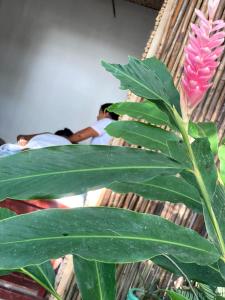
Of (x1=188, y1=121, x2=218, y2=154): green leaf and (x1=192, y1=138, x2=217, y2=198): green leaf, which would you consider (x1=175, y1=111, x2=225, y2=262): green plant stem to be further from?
(x1=188, y1=121, x2=218, y2=154): green leaf

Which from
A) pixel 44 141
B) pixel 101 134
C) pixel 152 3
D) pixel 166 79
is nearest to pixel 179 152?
pixel 166 79

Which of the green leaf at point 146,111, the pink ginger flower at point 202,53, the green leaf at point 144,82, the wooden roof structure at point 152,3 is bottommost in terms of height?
the green leaf at point 146,111

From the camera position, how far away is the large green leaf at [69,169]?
683 mm

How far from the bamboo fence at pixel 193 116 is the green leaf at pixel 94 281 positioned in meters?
1.00

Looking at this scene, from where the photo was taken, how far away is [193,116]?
75.0 inches

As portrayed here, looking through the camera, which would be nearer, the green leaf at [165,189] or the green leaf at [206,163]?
the green leaf at [206,163]

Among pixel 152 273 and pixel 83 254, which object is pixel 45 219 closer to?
pixel 83 254

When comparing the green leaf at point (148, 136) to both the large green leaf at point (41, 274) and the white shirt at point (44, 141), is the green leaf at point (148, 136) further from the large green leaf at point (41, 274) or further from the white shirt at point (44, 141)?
the white shirt at point (44, 141)

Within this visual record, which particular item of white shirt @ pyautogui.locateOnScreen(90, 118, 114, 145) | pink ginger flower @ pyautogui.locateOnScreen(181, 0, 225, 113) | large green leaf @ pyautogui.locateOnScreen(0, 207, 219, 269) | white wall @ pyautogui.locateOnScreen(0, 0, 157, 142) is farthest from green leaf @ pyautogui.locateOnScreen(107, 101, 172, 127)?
white wall @ pyautogui.locateOnScreen(0, 0, 157, 142)

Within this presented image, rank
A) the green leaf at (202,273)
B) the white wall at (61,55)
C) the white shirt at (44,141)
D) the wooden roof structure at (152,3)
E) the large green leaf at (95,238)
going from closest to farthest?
1. the large green leaf at (95,238)
2. the green leaf at (202,273)
3. the white shirt at (44,141)
4. the wooden roof structure at (152,3)
5. the white wall at (61,55)

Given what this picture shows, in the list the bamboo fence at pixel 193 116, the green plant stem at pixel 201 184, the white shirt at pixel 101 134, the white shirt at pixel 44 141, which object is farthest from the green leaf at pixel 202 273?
the white shirt at pixel 101 134

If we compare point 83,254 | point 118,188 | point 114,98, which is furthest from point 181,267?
point 114,98

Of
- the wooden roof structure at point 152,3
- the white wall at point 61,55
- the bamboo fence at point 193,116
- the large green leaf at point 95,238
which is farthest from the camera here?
the white wall at point 61,55

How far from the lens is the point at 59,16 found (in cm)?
559
